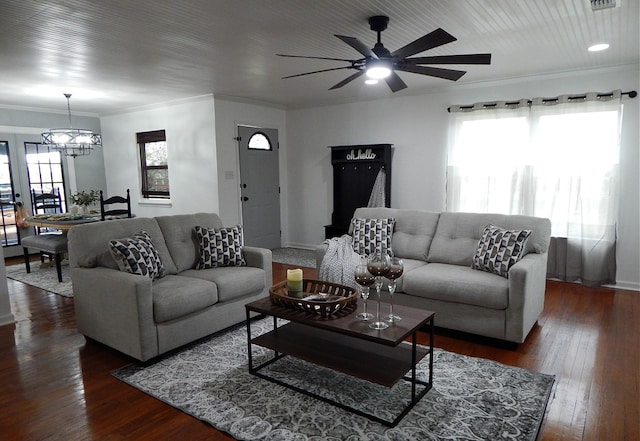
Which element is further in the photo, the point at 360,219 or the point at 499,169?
the point at 499,169

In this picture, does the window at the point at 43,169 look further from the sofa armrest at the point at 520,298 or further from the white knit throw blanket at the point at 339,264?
the sofa armrest at the point at 520,298

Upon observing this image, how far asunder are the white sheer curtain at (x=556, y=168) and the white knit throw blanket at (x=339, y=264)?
82.8 inches

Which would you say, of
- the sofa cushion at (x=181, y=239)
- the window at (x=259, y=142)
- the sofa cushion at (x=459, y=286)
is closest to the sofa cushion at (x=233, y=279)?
the sofa cushion at (x=181, y=239)

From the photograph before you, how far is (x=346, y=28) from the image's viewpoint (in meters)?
3.06

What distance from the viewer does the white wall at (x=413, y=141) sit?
14.1ft

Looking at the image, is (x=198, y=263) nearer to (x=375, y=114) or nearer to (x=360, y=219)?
(x=360, y=219)

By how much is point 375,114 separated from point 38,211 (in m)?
5.48

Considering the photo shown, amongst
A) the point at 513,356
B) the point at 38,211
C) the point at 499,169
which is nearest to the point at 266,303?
the point at 513,356

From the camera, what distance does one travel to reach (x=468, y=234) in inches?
146

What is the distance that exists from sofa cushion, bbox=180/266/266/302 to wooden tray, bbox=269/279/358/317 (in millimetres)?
657

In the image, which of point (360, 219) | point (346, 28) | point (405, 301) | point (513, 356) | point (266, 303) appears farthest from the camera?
point (360, 219)

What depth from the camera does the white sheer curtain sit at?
14.1 feet

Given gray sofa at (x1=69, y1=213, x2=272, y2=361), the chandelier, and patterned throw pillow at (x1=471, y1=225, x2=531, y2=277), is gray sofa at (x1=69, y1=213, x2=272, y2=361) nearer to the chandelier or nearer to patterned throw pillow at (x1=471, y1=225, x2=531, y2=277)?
patterned throw pillow at (x1=471, y1=225, x2=531, y2=277)

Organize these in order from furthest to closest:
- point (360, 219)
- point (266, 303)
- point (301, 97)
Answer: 1. point (301, 97)
2. point (360, 219)
3. point (266, 303)
